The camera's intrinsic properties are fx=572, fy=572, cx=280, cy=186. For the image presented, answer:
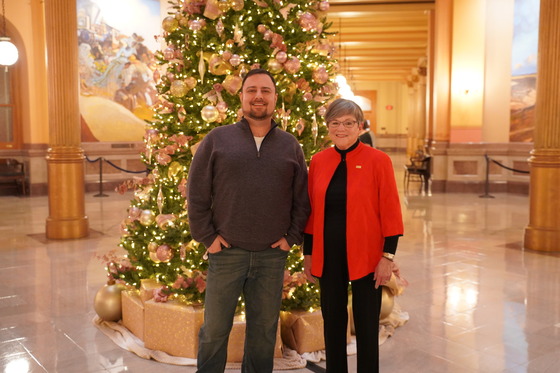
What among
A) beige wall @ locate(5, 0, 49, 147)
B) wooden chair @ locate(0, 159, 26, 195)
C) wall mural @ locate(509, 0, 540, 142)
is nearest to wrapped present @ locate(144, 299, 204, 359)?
wooden chair @ locate(0, 159, 26, 195)

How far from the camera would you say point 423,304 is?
5062 mm

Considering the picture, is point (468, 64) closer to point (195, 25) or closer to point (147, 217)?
point (195, 25)

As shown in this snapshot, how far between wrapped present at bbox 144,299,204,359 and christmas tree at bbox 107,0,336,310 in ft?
0.37

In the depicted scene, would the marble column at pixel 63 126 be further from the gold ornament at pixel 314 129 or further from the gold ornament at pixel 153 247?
the gold ornament at pixel 314 129

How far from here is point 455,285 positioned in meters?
5.70

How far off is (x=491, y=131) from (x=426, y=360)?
37.1 ft

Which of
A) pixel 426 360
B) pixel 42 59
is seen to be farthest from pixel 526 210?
pixel 42 59

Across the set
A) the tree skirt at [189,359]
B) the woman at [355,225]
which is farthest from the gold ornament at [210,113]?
the tree skirt at [189,359]

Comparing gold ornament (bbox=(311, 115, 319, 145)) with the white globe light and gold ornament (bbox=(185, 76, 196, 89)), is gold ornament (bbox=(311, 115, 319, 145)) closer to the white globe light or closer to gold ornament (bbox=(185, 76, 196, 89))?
gold ornament (bbox=(185, 76, 196, 89))

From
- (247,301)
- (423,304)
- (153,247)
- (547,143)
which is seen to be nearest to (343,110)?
(247,301)

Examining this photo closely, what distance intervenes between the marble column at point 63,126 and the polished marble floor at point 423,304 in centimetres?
39

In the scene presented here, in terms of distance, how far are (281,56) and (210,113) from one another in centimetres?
60

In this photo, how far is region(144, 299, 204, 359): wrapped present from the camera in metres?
3.74

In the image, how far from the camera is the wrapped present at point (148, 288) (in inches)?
158
